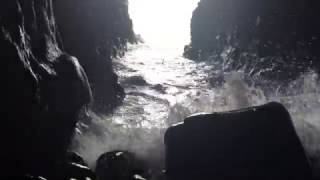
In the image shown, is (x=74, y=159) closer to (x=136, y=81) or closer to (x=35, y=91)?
(x=35, y=91)

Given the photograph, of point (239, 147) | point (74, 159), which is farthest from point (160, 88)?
point (239, 147)

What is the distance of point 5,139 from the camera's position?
64.1 feet

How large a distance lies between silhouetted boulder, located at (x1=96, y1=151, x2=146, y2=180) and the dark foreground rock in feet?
12.2

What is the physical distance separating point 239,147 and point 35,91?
8.29m

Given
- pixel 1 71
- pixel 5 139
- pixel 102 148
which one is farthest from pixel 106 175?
pixel 102 148

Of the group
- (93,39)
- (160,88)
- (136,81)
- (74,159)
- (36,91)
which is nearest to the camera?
(36,91)

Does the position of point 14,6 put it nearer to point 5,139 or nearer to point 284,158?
point 5,139

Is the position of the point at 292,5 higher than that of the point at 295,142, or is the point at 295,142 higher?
the point at 292,5

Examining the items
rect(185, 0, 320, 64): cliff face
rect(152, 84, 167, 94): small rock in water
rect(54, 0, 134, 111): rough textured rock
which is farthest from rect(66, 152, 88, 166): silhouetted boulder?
rect(152, 84, 167, 94): small rock in water

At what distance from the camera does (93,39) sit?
4294 cm

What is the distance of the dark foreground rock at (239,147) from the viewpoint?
1947 centimetres

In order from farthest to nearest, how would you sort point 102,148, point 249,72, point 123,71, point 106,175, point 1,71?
point 123,71
point 249,72
point 102,148
point 106,175
point 1,71

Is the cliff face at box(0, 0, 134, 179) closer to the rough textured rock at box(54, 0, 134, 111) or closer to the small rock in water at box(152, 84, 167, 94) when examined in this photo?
the rough textured rock at box(54, 0, 134, 111)

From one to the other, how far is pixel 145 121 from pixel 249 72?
16426 millimetres
